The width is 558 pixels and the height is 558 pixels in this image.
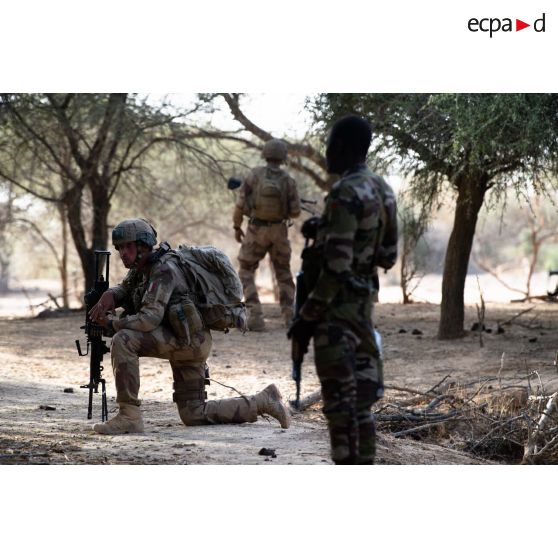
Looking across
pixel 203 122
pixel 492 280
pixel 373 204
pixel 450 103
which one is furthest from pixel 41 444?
pixel 492 280

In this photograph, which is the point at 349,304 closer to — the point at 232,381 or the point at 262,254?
the point at 232,381

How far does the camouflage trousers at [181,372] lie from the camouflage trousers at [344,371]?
75.4 inches

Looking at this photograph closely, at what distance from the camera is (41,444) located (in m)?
5.99

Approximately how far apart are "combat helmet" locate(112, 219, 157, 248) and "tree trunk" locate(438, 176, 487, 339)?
557 centimetres

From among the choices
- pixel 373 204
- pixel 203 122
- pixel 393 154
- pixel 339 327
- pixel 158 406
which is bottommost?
pixel 158 406

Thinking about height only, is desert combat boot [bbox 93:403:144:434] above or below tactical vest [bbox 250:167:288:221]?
below

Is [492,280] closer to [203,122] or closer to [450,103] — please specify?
[203,122]

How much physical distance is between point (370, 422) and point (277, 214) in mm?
7523

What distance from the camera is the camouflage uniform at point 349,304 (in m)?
4.21

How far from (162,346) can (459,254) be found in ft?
19.3

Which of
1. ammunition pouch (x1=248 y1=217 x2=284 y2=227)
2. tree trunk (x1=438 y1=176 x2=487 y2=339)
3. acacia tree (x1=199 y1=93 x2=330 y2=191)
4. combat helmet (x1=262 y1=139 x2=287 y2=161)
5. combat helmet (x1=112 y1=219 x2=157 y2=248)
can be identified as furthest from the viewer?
acacia tree (x1=199 y1=93 x2=330 y2=191)

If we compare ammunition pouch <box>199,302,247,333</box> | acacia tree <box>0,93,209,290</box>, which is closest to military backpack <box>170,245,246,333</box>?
ammunition pouch <box>199,302,247,333</box>

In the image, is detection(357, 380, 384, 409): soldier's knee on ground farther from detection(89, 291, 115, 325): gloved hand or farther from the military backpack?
detection(89, 291, 115, 325): gloved hand

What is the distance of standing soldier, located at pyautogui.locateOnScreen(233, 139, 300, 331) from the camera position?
11.7 metres
